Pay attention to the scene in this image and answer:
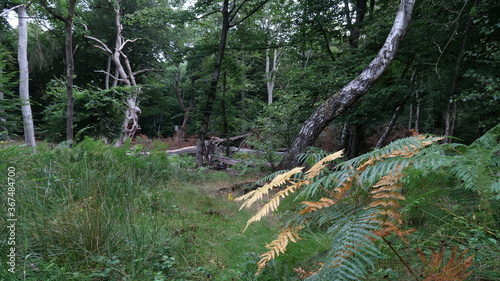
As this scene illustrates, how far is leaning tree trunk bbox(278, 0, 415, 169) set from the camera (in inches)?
158

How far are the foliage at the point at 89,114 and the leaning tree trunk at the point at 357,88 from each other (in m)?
4.84

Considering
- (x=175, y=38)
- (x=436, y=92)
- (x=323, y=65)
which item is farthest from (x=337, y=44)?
(x=175, y=38)

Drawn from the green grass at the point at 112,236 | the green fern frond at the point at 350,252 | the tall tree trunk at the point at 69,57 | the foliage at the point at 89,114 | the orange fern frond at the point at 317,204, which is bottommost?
the green grass at the point at 112,236

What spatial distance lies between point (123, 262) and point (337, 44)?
25.0 ft

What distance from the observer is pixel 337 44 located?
7387 millimetres

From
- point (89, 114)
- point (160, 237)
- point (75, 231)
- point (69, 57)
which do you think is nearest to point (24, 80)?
point (89, 114)

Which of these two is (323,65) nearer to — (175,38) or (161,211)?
(161,211)

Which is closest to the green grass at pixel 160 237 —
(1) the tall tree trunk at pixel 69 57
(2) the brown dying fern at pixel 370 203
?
(2) the brown dying fern at pixel 370 203

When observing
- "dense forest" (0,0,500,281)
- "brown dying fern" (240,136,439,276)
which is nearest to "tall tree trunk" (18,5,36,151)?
"dense forest" (0,0,500,281)

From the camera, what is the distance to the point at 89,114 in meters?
6.13

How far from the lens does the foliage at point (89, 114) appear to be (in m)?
6.02

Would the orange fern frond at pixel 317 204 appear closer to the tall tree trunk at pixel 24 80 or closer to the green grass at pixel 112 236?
the green grass at pixel 112 236

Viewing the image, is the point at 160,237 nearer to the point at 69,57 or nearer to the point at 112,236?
the point at 112,236

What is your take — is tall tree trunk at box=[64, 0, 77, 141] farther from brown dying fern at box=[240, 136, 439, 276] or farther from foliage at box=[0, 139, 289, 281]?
brown dying fern at box=[240, 136, 439, 276]
